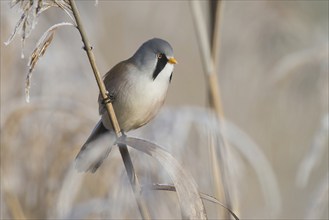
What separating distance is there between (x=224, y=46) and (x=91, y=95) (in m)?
1.06

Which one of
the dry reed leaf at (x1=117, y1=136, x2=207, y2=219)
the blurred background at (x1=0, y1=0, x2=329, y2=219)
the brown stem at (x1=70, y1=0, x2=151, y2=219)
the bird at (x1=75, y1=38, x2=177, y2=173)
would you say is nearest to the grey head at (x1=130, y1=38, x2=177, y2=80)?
the bird at (x1=75, y1=38, x2=177, y2=173)

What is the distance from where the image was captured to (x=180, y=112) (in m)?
2.22

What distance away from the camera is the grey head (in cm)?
188

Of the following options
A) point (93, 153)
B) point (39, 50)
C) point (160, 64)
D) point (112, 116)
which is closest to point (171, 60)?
point (160, 64)

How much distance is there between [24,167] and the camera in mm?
2266

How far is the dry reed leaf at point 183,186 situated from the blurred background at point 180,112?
1.8 inches

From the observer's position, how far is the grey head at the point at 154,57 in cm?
188

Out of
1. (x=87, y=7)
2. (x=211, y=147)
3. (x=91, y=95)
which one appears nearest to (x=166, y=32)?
(x=87, y=7)

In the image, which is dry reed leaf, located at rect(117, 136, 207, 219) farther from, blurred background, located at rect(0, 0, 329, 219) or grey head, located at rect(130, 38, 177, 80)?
grey head, located at rect(130, 38, 177, 80)

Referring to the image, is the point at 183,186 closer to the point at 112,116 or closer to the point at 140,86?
the point at 112,116

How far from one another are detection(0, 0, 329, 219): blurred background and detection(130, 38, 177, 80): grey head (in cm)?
19

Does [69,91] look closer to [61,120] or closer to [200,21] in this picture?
[61,120]

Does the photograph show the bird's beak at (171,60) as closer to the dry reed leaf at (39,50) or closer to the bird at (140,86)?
the bird at (140,86)

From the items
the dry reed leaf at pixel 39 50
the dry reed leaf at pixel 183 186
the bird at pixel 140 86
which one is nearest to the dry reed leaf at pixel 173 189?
the dry reed leaf at pixel 183 186
